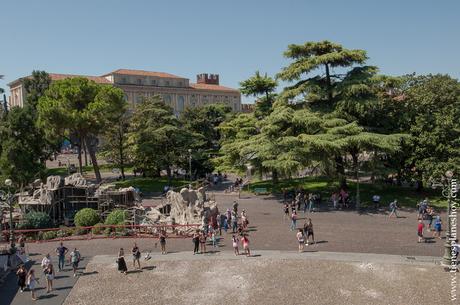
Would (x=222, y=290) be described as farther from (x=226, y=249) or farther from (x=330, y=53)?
(x=330, y=53)

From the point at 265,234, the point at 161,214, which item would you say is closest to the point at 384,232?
the point at 265,234

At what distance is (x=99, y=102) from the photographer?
46719 millimetres

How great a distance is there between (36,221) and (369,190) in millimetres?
28133

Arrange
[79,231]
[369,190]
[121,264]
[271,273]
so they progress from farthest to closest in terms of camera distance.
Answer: [369,190] → [79,231] → [121,264] → [271,273]

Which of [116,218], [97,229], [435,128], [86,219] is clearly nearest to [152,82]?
[86,219]

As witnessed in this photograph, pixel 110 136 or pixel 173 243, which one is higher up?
pixel 110 136

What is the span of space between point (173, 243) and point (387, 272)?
12.0 m

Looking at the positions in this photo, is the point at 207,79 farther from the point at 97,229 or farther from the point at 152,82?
the point at 97,229

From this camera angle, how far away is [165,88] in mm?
114938

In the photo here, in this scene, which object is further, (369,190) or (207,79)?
(207,79)

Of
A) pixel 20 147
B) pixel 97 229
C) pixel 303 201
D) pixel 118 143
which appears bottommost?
pixel 97 229

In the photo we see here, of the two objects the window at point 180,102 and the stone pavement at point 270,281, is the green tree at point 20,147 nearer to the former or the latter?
the stone pavement at point 270,281

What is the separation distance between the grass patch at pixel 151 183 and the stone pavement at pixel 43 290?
2739cm

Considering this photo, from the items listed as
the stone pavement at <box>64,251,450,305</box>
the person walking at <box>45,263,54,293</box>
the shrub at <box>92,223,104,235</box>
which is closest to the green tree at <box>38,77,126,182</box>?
the shrub at <box>92,223,104,235</box>
